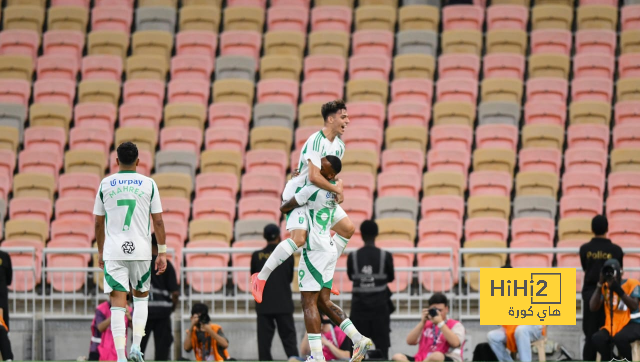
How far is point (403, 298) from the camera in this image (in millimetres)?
14375

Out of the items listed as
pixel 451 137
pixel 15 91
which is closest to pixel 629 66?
pixel 451 137

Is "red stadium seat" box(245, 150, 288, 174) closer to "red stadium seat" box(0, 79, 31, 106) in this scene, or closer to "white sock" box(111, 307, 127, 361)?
"red stadium seat" box(0, 79, 31, 106)

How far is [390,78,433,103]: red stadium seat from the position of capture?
18.1 m

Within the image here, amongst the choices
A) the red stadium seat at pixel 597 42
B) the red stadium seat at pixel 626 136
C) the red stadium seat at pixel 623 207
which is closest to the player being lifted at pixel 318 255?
the red stadium seat at pixel 623 207

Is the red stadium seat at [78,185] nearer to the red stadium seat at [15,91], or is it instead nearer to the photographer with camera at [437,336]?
the red stadium seat at [15,91]

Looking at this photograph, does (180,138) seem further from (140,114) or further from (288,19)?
(288,19)

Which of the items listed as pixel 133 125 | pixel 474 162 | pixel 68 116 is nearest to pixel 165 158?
pixel 133 125

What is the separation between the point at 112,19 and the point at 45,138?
3.50m

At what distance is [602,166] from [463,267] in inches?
134

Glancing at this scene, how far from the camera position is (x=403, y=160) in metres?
16.6

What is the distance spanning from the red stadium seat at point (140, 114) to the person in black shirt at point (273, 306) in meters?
5.80

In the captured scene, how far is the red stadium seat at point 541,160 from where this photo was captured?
54.3ft

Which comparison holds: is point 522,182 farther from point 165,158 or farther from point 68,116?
point 68,116

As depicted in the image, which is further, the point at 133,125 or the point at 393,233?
the point at 133,125
